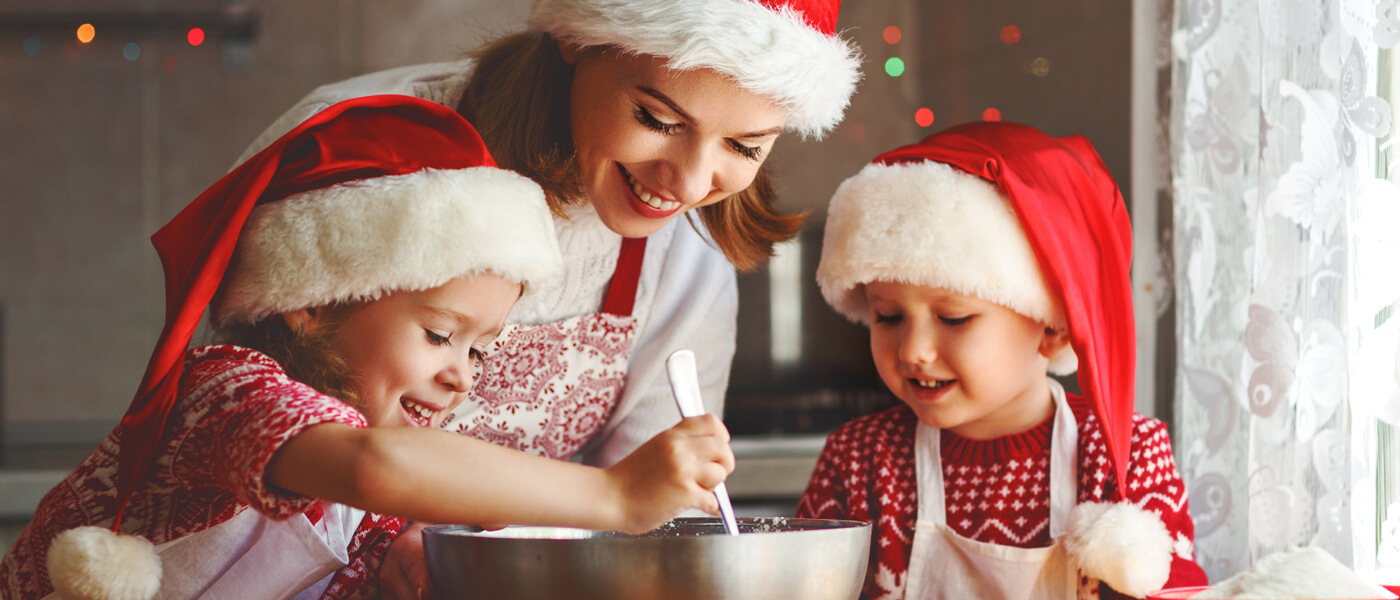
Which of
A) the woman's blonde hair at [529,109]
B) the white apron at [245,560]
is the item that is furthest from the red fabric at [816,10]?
the white apron at [245,560]

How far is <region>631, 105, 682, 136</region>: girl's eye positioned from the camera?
1.00 metres

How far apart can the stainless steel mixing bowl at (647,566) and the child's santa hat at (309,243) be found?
218 mm

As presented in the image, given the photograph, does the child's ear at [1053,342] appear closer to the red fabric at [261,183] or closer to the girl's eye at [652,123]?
the girl's eye at [652,123]

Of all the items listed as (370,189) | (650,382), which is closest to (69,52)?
(650,382)

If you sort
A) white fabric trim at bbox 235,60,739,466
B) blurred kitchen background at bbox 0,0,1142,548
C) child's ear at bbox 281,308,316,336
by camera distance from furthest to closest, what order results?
blurred kitchen background at bbox 0,0,1142,548 → white fabric trim at bbox 235,60,739,466 → child's ear at bbox 281,308,316,336

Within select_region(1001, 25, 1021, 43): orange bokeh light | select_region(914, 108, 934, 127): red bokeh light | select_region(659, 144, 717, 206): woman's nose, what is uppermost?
select_region(1001, 25, 1021, 43): orange bokeh light

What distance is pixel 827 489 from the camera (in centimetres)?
117

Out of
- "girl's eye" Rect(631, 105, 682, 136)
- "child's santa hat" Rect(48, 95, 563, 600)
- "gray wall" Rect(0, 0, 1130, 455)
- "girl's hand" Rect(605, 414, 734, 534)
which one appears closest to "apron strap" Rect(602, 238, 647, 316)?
"girl's eye" Rect(631, 105, 682, 136)

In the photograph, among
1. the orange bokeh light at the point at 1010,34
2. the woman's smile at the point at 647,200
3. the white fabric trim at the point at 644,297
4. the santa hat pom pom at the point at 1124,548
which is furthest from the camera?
the orange bokeh light at the point at 1010,34

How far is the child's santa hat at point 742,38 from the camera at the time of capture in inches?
36.9

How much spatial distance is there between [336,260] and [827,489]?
589 millimetres

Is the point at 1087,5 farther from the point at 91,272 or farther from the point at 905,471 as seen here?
the point at 91,272

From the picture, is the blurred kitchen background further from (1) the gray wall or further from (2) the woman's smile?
(2) the woman's smile

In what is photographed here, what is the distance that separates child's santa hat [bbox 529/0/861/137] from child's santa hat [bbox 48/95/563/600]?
19 cm
